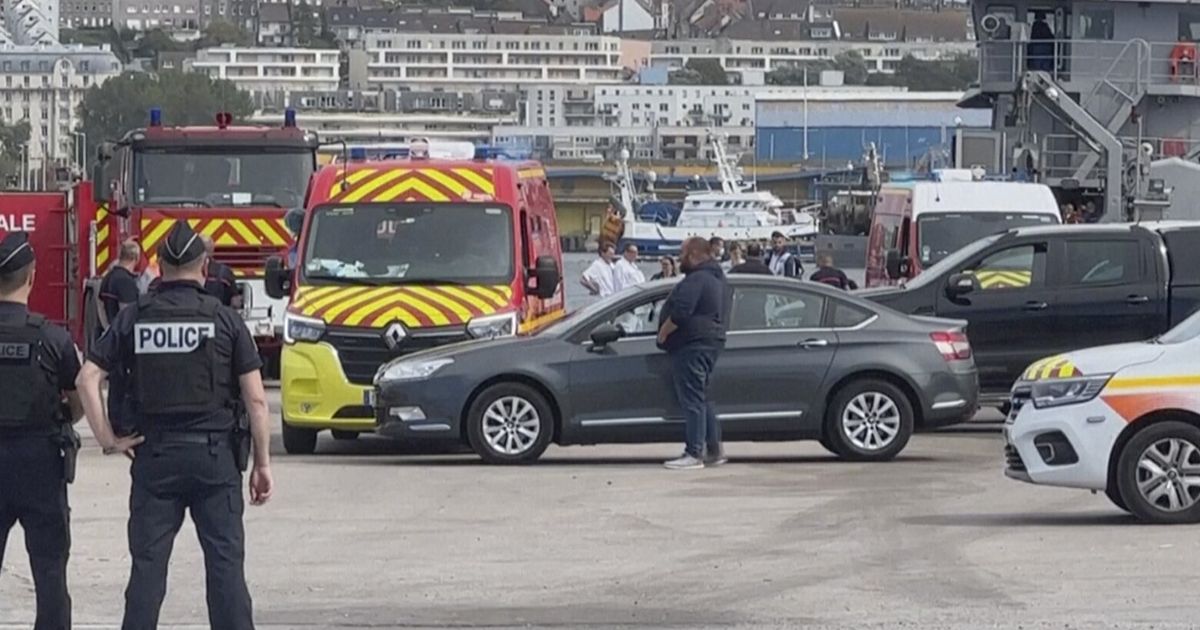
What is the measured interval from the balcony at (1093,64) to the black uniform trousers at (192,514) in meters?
39.8

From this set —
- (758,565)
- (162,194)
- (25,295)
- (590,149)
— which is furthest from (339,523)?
(590,149)

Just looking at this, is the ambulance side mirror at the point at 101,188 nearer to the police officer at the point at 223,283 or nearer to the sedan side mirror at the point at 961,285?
the police officer at the point at 223,283

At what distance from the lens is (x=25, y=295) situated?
392 inches

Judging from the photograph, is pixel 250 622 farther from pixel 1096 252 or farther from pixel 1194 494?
pixel 1096 252

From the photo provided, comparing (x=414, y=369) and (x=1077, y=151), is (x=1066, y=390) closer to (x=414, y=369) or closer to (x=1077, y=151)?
(x=414, y=369)

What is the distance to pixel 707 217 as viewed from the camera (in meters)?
106

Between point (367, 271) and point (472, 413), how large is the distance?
2.08m

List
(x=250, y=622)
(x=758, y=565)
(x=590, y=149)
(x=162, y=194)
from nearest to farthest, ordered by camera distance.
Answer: (x=250, y=622) → (x=758, y=565) → (x=162, y=194) → (x=590, y=149)

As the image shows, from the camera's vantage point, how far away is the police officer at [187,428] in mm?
9555

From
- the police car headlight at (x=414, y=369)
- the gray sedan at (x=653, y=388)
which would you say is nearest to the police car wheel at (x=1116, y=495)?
the gray sedan at (x=653, y=388)

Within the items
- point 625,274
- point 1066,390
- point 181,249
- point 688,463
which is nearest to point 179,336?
point 181,249

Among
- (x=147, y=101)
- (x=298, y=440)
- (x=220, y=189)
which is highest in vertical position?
(x=147, y=101)

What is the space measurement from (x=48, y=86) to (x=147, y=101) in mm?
35841

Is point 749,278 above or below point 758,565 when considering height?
above
